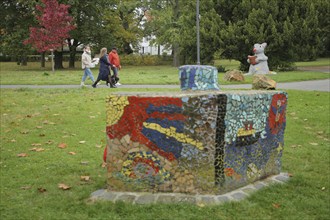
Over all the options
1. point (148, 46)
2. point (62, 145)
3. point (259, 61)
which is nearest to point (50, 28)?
point (259, 61)

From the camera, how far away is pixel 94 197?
4.73 m

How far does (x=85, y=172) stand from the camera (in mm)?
5781

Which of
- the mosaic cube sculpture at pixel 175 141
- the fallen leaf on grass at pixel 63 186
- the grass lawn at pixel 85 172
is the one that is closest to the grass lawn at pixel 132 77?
the grass lawn at pixel 85 172

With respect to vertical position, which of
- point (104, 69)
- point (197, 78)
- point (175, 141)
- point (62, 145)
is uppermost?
point (104, 69)

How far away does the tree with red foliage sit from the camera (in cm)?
3114

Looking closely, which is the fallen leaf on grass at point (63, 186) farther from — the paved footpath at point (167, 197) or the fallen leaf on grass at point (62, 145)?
the fallen leaf on grass at point (62, 145)

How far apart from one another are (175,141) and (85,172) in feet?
5.92

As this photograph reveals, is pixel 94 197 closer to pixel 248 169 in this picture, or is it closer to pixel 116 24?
pixel 248 169

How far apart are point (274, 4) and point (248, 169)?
25.8 meters

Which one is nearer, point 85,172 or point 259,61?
point 85,172

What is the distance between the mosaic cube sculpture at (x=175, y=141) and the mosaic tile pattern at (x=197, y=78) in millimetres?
514

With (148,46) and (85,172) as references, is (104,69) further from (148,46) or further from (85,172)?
(148,46)

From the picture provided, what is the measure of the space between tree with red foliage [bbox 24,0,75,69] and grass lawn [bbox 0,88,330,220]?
21428 mm

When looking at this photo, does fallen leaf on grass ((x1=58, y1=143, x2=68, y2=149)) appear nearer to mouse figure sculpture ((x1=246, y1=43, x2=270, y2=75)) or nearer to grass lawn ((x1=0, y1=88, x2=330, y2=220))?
grass lawn ((x1=0, y1=88, x2=330, y2=220))
